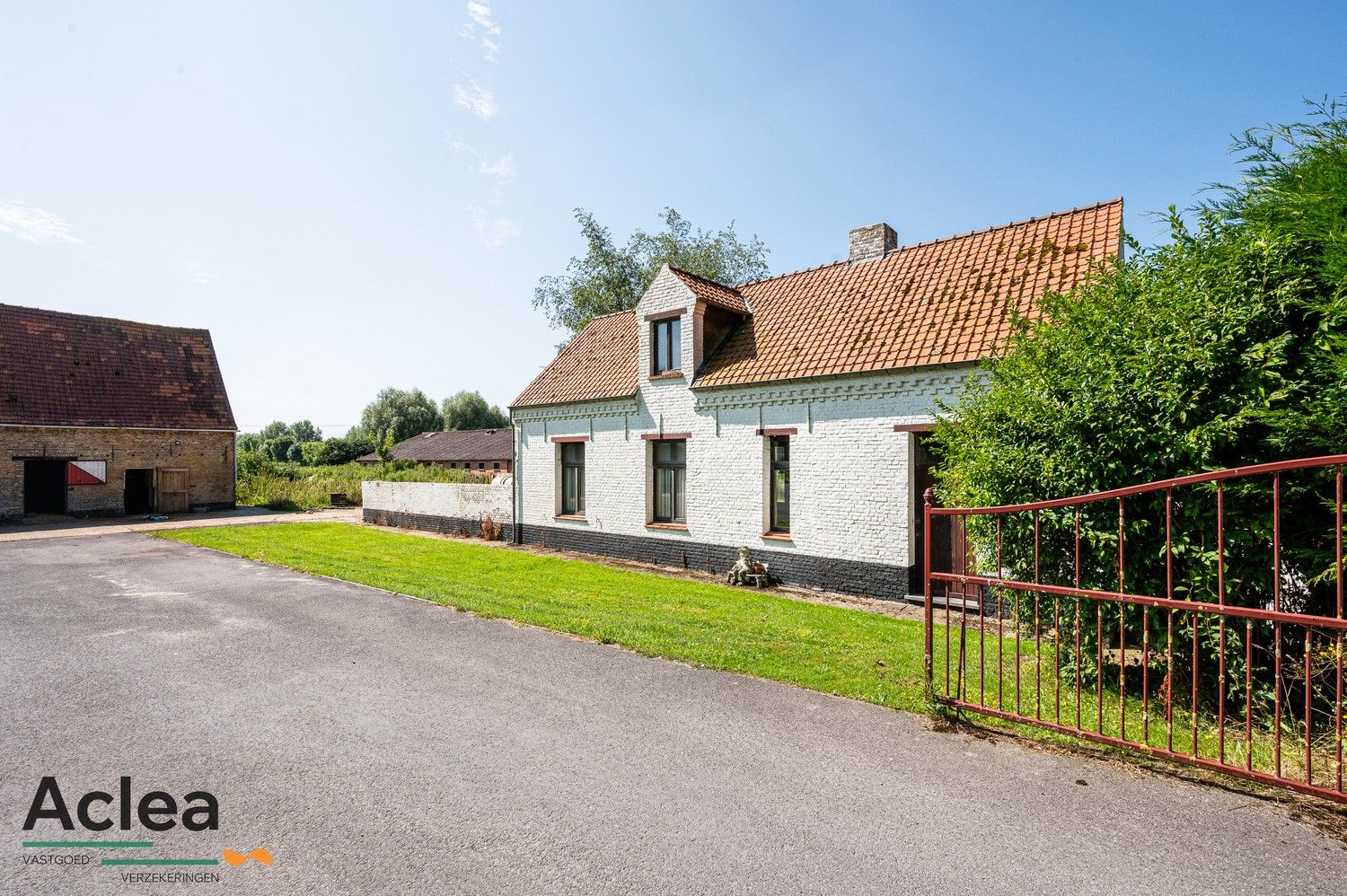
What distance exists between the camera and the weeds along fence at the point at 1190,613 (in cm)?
416

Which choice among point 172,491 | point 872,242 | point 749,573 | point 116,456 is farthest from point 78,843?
point 116,456

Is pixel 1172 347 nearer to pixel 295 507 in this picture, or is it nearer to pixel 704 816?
pixel 704 816

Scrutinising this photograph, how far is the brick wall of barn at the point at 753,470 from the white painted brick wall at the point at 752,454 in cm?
2

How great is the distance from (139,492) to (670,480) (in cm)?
2637

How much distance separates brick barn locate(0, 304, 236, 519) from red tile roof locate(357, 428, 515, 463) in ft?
78.3

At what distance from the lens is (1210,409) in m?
5.00

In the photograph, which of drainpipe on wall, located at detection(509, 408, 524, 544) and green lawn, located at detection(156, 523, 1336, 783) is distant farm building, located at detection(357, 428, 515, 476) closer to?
drainpipe on wall, located at detection(509, 408, 524, 544)

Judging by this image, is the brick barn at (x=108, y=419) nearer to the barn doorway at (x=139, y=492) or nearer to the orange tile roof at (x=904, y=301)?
the barn doorway at (x=139, y=492)

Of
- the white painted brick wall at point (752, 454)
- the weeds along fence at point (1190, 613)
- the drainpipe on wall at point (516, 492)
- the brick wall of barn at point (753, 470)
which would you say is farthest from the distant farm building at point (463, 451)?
the weeds along fence at point (1190, 613)

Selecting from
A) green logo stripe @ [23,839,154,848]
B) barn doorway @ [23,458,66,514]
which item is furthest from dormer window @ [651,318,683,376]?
barn doorway @ [23,458,66,514]

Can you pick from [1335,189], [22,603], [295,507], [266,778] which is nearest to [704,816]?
[266,778]

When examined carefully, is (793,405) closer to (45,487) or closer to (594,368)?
(594,368)

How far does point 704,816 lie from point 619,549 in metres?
11.7

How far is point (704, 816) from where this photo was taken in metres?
3.83
